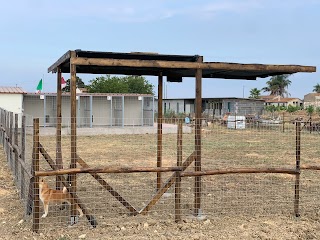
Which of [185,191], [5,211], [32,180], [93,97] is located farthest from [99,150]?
[93,97]

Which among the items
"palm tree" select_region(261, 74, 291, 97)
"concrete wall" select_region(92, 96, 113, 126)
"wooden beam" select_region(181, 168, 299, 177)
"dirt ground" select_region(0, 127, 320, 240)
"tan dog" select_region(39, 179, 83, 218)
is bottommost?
"dirt ground" select_region(0, 127, 320, 240)

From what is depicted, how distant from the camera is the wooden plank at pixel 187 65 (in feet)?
17.9

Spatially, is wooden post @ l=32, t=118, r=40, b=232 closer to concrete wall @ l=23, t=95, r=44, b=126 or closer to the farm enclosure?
the farm enclosure

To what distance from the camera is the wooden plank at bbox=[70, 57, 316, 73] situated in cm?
545

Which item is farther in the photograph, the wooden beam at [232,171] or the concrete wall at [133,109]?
the concrete wall at [133,109]

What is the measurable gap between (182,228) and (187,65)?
7.72 ft

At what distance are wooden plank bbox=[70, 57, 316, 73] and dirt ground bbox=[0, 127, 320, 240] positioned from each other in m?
2.28

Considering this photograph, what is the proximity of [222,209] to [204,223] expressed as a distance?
0.86 meters

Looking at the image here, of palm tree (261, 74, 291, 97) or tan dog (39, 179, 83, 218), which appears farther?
palm tree (261, 74, 291, 97)

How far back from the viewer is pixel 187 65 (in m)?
5.80

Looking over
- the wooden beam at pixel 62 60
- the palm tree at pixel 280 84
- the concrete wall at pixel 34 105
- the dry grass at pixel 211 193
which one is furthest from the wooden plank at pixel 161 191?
the palm tree at pixel 280 84

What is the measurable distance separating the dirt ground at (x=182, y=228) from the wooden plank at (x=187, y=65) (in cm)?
228

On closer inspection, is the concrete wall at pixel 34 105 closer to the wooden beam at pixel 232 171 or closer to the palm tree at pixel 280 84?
the wooden beam at pixel 232 171

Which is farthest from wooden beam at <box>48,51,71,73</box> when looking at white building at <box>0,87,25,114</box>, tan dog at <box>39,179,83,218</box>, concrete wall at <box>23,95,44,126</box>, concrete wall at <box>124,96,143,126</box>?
concrete wall at <box>124,96,143,126</box>
